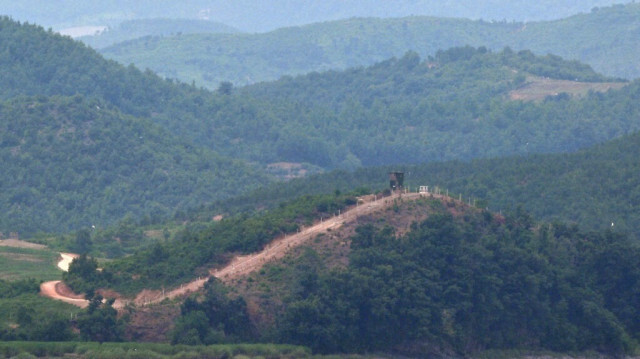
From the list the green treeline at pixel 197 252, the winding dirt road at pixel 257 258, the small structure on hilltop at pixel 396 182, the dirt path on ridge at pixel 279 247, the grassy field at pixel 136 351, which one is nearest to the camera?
the grassy field at pixel 136 351

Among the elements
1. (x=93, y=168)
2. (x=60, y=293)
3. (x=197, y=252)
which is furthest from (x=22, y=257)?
(x=93, y=168)

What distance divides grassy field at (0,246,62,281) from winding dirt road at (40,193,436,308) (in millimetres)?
1835

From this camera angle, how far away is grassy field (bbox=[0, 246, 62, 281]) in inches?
3568

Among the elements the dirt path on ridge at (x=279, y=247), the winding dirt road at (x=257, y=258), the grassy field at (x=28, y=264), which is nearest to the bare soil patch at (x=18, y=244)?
the grassy field at (x=28, y=264)

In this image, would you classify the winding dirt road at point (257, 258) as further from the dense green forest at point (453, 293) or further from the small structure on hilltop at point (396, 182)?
the dense green forest at point (453, 293)

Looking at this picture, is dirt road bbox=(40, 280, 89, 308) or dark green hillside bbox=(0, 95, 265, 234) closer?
dirt road bbox=(40, 280, 89, 308)

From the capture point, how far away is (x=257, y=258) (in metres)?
87.4

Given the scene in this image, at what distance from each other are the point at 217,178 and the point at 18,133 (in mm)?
21355

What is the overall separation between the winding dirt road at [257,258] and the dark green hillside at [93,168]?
52.5m

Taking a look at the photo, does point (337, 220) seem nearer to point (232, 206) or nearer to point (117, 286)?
point (117, 286)

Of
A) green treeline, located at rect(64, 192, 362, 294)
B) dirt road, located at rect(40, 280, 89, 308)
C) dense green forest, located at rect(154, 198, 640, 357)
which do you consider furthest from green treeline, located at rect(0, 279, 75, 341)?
dense green forest, located at rect(154, 198, 640, 357)

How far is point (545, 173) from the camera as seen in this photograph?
124375 millimetres

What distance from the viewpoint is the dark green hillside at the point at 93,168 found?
482 ft

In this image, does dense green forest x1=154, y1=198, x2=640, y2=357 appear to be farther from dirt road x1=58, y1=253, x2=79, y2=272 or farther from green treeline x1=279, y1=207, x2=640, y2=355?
dirt road x1=58, y1=253, x2=79, y2=272
